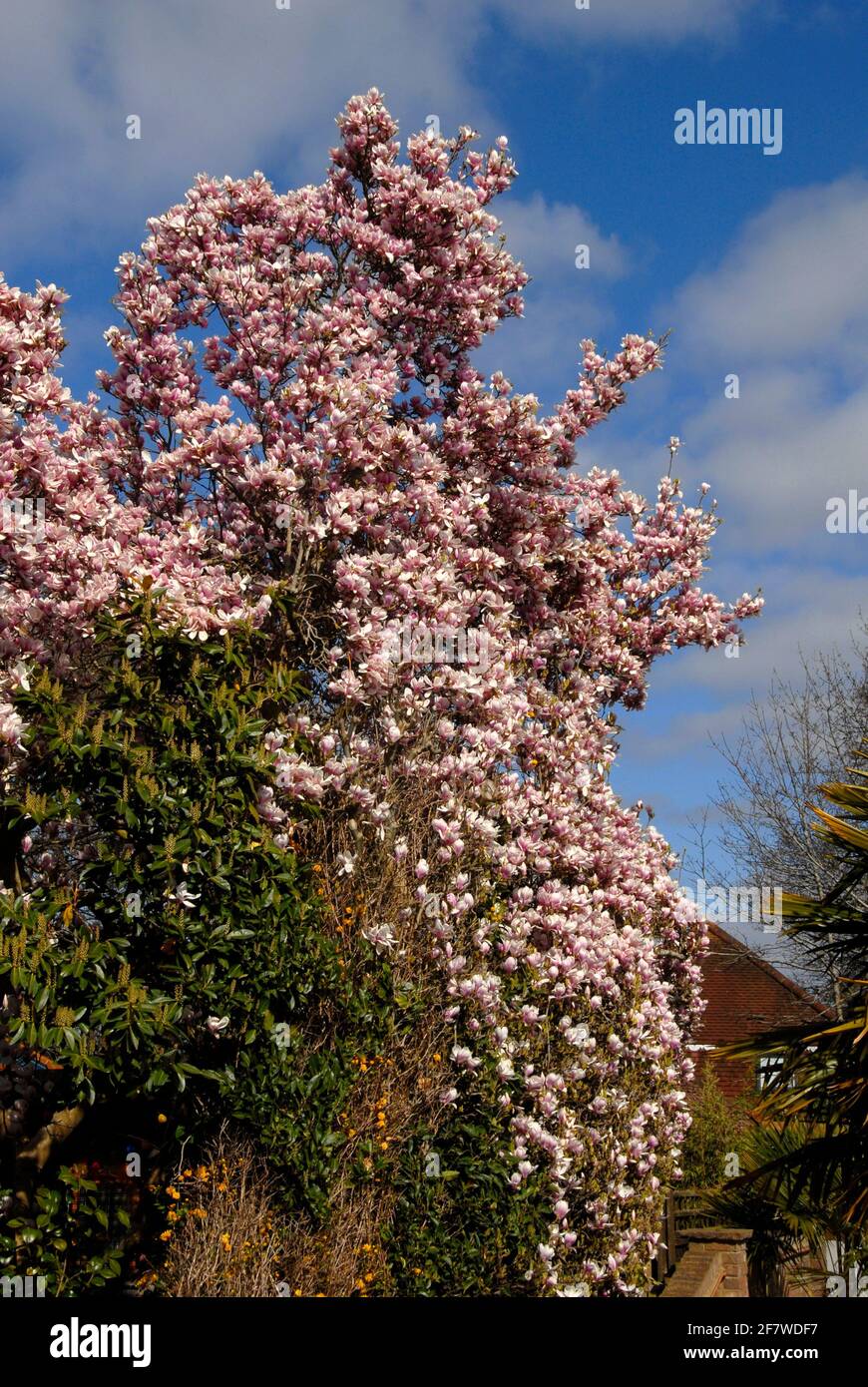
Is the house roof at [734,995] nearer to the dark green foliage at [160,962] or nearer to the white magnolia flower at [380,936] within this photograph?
the white magnolia flower at [380,936]

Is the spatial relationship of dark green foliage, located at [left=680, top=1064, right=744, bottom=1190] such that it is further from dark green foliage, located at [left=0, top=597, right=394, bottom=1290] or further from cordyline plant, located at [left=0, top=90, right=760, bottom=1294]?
dark green foliage, located at [left=0, top=597, right=394, bottom=1290]

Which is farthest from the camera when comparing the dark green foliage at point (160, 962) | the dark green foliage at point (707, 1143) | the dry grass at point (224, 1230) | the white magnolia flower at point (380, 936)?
the dark green foliage at point (707, 1143)

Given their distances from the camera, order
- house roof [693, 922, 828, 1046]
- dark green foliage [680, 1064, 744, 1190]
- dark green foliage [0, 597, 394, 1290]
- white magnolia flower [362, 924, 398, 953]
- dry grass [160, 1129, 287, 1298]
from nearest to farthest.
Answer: dark green foliage [0, 597, 394, 1290] → dry grass [160, 1129, 287, 1298] → white magnolia flower [362, 924, 398, 953] → dark green foliage [680, 1064, 744, 1190] → house roof [693, 922, 828, 1046]

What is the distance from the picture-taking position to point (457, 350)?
36.1 feet

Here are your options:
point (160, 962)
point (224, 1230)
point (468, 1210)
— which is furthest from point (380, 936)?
point (468, 1210)

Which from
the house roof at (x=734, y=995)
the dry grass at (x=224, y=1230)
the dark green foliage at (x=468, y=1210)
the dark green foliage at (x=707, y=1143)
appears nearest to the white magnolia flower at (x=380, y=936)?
the dark green foliage at (x=468, y=1210)

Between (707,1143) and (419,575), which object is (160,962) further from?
(707,1143)

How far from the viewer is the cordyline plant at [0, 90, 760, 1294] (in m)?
7.73

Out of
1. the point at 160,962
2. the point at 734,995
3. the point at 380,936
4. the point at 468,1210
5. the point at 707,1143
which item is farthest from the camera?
the point at 734,995

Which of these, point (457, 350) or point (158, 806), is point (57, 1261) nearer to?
point (158, 806)

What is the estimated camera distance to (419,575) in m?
8.36

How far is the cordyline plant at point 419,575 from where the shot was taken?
25.4 ft

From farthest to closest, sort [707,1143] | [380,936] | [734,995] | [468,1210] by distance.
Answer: [734,995] < [707,1143] < [468,1210] < [380,936]

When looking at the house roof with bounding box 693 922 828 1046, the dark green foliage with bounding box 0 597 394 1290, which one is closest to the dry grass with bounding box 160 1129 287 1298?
the dark green foliage with bounding box 0 597 394 1290
